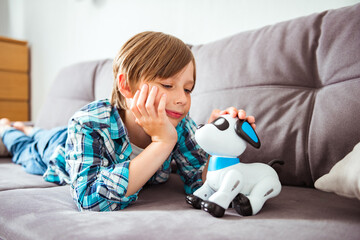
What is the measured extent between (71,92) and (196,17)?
866 mm

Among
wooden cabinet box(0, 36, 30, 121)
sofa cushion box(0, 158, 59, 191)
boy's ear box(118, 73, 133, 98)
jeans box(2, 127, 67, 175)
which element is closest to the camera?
boy's ear box(118, 73, 133, 98)

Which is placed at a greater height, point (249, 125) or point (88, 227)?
point (249, 125)

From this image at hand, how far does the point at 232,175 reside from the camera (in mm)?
611

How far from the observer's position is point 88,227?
22.1 inches

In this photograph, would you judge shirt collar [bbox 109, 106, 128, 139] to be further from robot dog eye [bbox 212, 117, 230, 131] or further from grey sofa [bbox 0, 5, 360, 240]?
robot dog eye [bbox 212, 117, 230, 131]

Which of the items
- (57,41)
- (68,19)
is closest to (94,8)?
(68,19)

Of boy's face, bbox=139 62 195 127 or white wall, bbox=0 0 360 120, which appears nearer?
boy's face, bbox=139 62 195 127

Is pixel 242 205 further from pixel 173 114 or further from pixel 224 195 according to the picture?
pixel 173 114

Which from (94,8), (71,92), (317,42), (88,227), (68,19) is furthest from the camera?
(68,19)

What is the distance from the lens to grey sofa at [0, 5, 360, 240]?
553mm

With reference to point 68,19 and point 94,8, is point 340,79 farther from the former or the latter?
point 68,19

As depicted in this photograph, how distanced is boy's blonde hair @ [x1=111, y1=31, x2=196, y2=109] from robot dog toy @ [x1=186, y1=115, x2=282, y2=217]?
213 mm

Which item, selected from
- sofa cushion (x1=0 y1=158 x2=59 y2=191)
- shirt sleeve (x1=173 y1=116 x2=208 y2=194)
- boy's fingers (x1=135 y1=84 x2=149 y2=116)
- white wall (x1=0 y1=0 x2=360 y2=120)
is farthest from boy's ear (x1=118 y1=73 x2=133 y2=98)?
white wall (x1=0 y1=0 x2=360 y2=120)

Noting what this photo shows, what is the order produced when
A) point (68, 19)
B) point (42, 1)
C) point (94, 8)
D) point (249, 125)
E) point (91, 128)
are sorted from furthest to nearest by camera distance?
point (42, 1)
point (68, 19)
point (94, 8)
point (91, 128)
point (249, 125)
